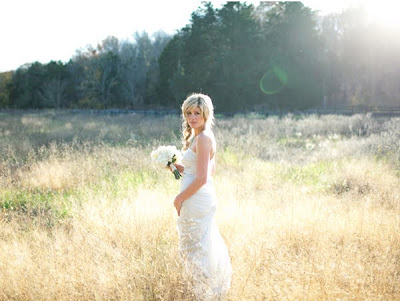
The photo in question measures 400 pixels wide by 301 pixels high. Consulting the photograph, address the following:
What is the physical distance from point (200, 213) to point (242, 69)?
105ft

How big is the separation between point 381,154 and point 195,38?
26.4m

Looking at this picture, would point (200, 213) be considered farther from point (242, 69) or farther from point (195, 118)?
point (242, 69)

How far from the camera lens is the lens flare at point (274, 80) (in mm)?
34781

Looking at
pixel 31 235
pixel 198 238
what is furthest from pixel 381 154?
pixel 31 235

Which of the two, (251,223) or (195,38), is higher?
(195,38)

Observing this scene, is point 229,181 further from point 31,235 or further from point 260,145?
point 260,145

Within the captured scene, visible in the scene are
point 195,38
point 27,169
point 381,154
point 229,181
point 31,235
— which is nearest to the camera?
point 31,235

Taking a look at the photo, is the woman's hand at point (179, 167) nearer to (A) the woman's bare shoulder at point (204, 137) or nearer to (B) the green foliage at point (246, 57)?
(A) the woman's bare shoulder at point (204, 137)

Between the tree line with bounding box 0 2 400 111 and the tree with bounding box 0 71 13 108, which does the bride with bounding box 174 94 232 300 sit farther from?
the tree with bounding box 0 71 13 108

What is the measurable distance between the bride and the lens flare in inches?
1287

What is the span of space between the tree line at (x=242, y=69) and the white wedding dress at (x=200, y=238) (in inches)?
1164

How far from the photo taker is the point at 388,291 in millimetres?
3109

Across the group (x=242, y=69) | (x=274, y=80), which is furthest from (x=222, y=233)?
(x=274, y=80)

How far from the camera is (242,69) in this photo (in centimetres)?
3397
